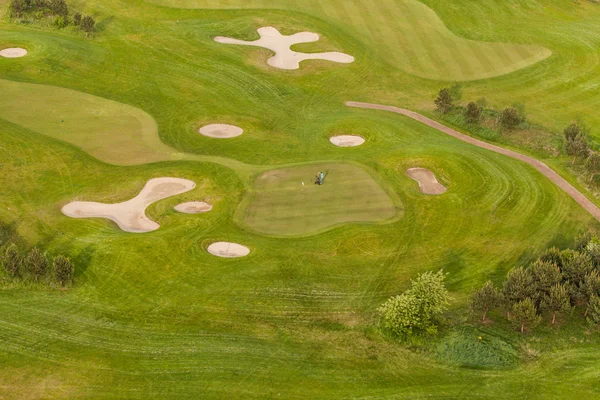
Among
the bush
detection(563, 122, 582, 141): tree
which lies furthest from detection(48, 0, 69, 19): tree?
the bush

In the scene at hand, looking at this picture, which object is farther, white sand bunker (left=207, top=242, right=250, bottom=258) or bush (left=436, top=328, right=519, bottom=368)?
white sand bunker (left=207, top=242, right=250, bottom=258)

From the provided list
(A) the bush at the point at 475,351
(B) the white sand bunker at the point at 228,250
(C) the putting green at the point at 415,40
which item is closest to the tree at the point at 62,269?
(B) the white sand bunker at the point at 228,250

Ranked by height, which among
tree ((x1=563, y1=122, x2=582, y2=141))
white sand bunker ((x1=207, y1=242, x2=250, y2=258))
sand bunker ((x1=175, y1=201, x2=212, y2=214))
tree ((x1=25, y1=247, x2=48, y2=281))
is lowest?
white sand bunker ((x1=207, y1=242, x2=250, y2=258))

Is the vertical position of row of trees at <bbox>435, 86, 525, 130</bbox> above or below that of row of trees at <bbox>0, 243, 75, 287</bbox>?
above

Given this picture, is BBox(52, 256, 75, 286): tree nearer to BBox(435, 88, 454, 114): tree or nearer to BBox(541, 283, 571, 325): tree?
BBox(541, 283, 571, 325): tree

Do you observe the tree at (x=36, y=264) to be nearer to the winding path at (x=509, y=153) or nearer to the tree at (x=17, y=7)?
the winding path at (x=509, y=153)

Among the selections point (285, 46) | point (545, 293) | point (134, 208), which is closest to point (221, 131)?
point (134, 208)

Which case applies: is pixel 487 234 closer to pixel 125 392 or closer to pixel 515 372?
pixel 515 372

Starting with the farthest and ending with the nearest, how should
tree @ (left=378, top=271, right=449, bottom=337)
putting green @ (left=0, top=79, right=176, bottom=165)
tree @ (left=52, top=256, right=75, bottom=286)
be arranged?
putting green @ (left=0, top=79, right=176, bottom=165) → tree @ (left=52, top=256, right=75, bottom=286) → tree @ (left=378, top=271, right=449, bottom=337)
